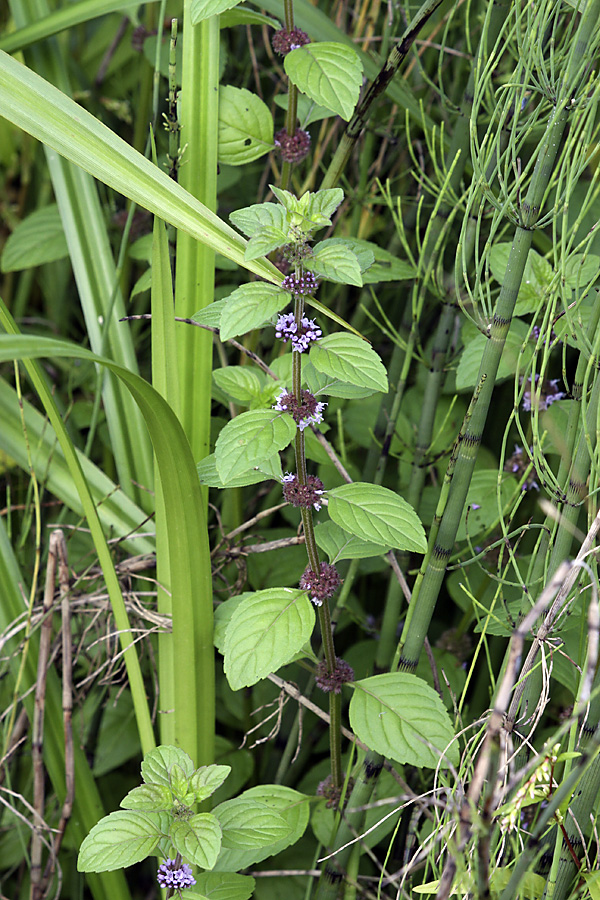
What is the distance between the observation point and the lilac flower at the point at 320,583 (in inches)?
24.4

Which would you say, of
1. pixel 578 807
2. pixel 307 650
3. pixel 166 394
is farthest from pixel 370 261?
pixel 578 807

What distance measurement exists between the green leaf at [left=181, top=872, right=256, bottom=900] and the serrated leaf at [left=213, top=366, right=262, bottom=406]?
40 centimetres

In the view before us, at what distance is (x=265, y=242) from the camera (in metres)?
0.54

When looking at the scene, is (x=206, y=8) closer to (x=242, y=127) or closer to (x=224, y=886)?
(x=242, y=127)

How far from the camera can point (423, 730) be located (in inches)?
23.5

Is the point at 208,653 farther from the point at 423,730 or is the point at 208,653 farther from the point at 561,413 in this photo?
the point at 561,413

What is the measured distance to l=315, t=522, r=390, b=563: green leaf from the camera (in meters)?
0.65

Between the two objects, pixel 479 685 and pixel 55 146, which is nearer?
pixel 55 146

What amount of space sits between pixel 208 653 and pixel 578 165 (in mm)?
536

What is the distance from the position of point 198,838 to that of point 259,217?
46 cm

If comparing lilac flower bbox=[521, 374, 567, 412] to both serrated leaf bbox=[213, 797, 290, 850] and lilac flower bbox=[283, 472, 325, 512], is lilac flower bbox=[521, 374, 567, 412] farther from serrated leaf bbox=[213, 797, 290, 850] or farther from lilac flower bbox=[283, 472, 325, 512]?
serrated leaf bbox=[213, 797, 290, 850]

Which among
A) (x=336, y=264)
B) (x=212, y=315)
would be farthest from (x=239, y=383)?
(x=336, y=264)

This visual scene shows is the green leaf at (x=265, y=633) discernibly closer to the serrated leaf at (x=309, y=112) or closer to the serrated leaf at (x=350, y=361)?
the serrated leaf at (x=350, y=361)

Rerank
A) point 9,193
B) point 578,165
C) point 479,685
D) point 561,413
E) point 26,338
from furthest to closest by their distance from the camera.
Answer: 1. point 9,193
2. point 479,685
3. point 561,413
4. point 578,165
5. point 26,338
